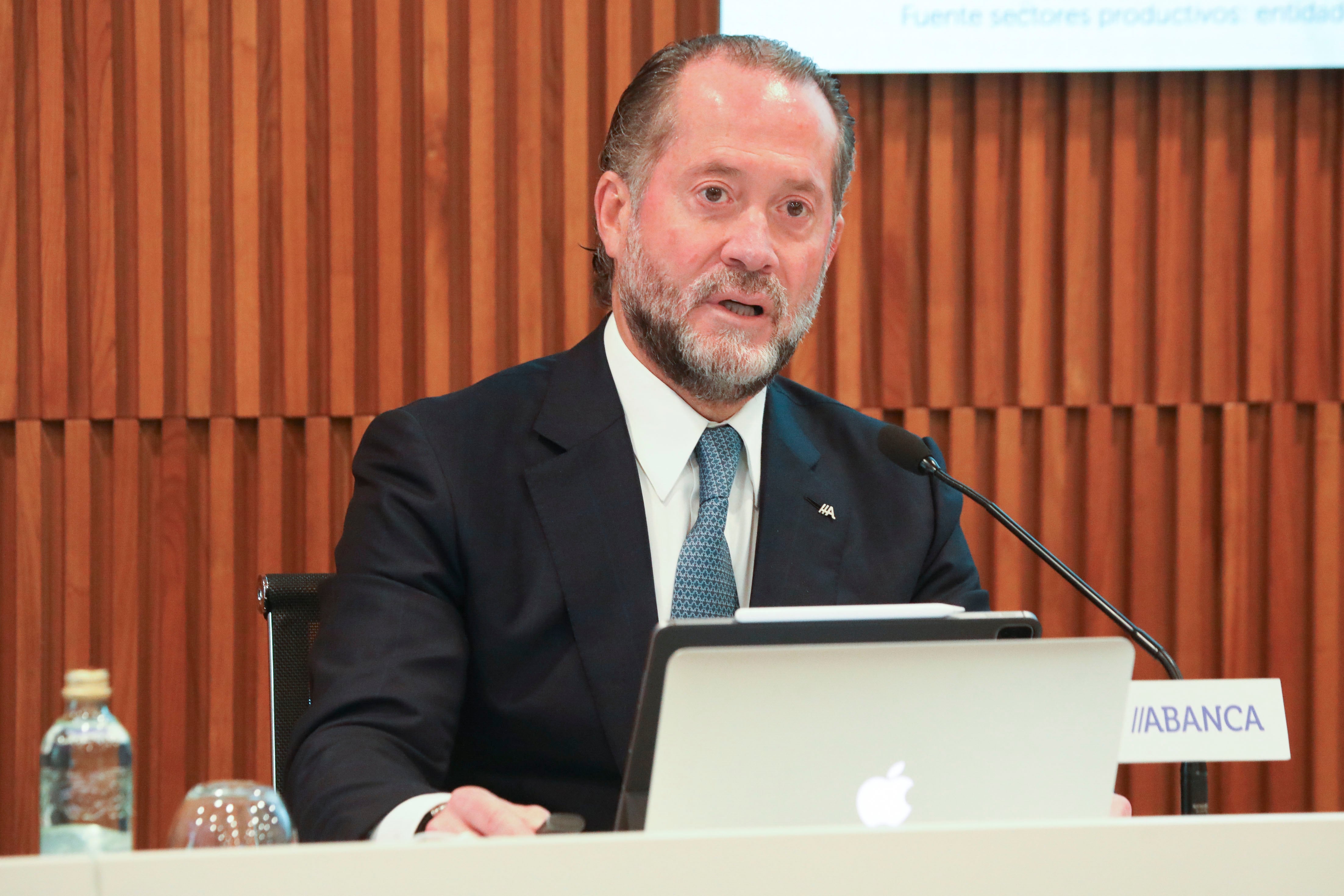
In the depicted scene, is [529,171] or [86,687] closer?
[86,687]

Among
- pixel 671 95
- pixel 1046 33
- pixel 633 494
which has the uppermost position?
pixel 1046 33

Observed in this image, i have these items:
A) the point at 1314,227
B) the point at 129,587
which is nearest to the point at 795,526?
the point at 129,587

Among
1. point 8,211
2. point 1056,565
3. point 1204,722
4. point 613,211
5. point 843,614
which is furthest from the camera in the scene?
point 8,211

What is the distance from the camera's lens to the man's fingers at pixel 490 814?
3.41ft

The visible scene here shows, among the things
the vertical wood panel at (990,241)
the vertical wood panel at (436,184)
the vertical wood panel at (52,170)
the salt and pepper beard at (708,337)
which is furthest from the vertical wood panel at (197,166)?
the vertical wood panel at (990,241)

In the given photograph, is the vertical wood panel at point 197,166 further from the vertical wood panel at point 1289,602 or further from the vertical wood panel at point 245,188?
the vertical wood panel at point 1289,602

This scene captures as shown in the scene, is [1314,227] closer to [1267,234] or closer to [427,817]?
[1267,234]

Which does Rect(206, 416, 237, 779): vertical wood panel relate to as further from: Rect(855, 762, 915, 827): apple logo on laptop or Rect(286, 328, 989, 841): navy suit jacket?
Rect(855, 762, 915, 827): apple logo on laptop

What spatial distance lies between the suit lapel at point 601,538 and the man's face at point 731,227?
145 millimetres

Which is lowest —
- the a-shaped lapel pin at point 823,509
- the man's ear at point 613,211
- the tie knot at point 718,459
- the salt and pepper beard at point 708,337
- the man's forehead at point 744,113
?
the a-shaped lapel pin at point 823,509

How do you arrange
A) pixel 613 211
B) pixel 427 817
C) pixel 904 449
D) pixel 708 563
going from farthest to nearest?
1. pixel 613 211
2. pixel 708 563
3. pixel 904 449
4. pixel 427 817

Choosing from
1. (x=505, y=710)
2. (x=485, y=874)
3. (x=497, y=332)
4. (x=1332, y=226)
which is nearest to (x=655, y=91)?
(x=505, y=710)

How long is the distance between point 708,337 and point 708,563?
1.07 ft

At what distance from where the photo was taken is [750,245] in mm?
1741
